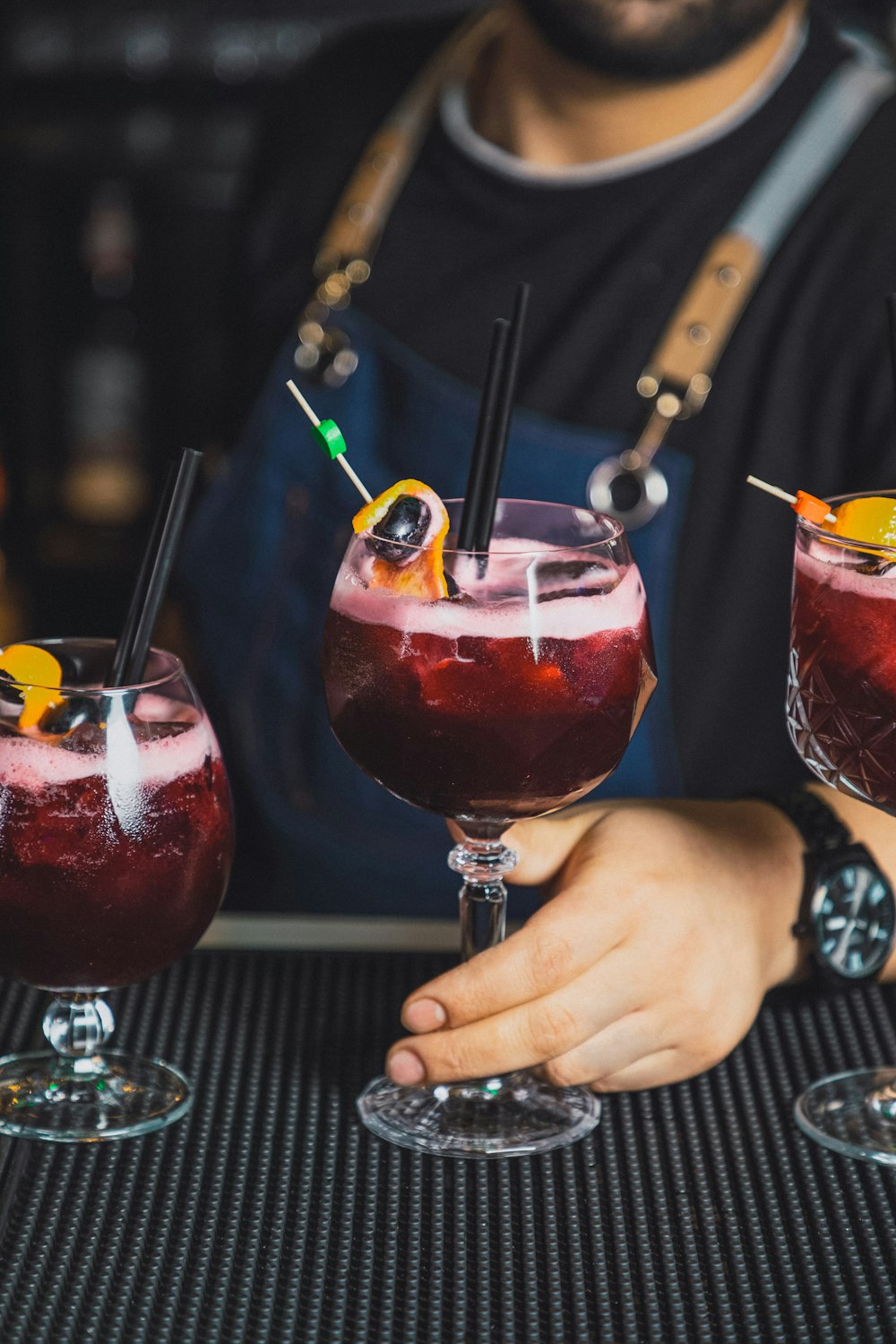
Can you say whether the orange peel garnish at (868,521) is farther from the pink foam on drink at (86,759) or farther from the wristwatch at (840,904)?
the pink foam on drink at (86,759)

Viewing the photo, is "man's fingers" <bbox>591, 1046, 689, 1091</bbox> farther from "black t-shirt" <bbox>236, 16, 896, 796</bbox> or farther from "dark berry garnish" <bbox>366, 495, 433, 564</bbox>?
"black t-shirt" <bbox>236, 16, 896, 796</bbox>

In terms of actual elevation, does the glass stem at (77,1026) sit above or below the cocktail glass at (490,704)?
below

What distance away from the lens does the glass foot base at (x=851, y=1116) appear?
90 cm

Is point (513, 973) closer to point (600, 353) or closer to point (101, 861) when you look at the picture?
point (101, 861)

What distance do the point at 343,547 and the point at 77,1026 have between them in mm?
849

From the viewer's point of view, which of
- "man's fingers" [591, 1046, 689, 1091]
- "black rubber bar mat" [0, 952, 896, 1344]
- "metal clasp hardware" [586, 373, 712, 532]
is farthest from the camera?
"metal clasp hardware" [586, 373, 712, 532]

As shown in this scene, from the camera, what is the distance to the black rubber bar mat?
0.74m

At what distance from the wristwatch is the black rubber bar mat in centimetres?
7

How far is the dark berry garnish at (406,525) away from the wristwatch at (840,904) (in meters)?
0.40

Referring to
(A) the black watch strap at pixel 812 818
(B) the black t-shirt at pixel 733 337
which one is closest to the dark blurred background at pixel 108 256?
(B) the black t-shirt at pixel 733 337

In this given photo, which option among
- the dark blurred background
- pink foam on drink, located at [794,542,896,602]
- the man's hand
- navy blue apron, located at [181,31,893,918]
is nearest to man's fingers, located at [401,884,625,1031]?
the man's hand

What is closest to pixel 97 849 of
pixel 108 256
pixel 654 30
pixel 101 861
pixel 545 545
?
pixel 101 861

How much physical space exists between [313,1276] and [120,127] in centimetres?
262

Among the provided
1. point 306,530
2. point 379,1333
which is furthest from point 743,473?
point 379,1333
